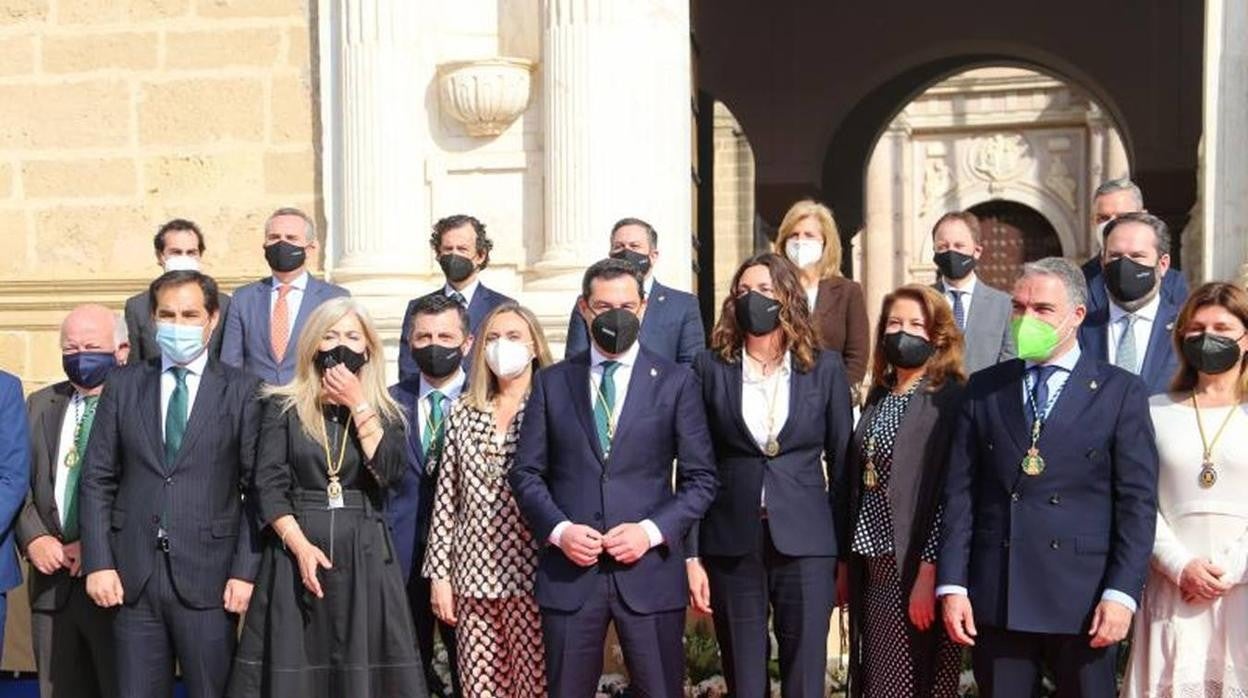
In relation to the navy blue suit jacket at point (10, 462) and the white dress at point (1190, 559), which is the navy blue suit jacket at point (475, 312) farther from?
the white dress at point (1190, 559)

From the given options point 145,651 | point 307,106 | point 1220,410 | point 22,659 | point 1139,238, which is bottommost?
point 22,659

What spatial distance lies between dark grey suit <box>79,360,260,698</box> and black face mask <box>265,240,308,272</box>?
47.4 inches

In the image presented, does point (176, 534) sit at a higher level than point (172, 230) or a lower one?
lower

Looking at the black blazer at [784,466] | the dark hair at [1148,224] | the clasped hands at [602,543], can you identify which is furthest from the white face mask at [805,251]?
the clasped hands at [602,543]

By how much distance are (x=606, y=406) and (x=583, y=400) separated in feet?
0.29

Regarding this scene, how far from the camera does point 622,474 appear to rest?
18.1 feet

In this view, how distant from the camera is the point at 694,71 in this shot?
9867mm

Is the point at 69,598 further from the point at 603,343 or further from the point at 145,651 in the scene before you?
the point at 603,343

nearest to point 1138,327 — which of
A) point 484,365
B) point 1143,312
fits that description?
point 1143,312

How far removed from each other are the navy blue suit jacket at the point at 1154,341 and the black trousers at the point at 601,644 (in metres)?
1.72

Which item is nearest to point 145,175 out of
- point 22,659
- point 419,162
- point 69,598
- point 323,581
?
point 419,162

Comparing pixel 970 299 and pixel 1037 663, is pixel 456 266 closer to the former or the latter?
pixel 970 299

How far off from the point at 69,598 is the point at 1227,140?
17.2 feet

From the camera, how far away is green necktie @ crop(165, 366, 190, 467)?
5.82 meters
